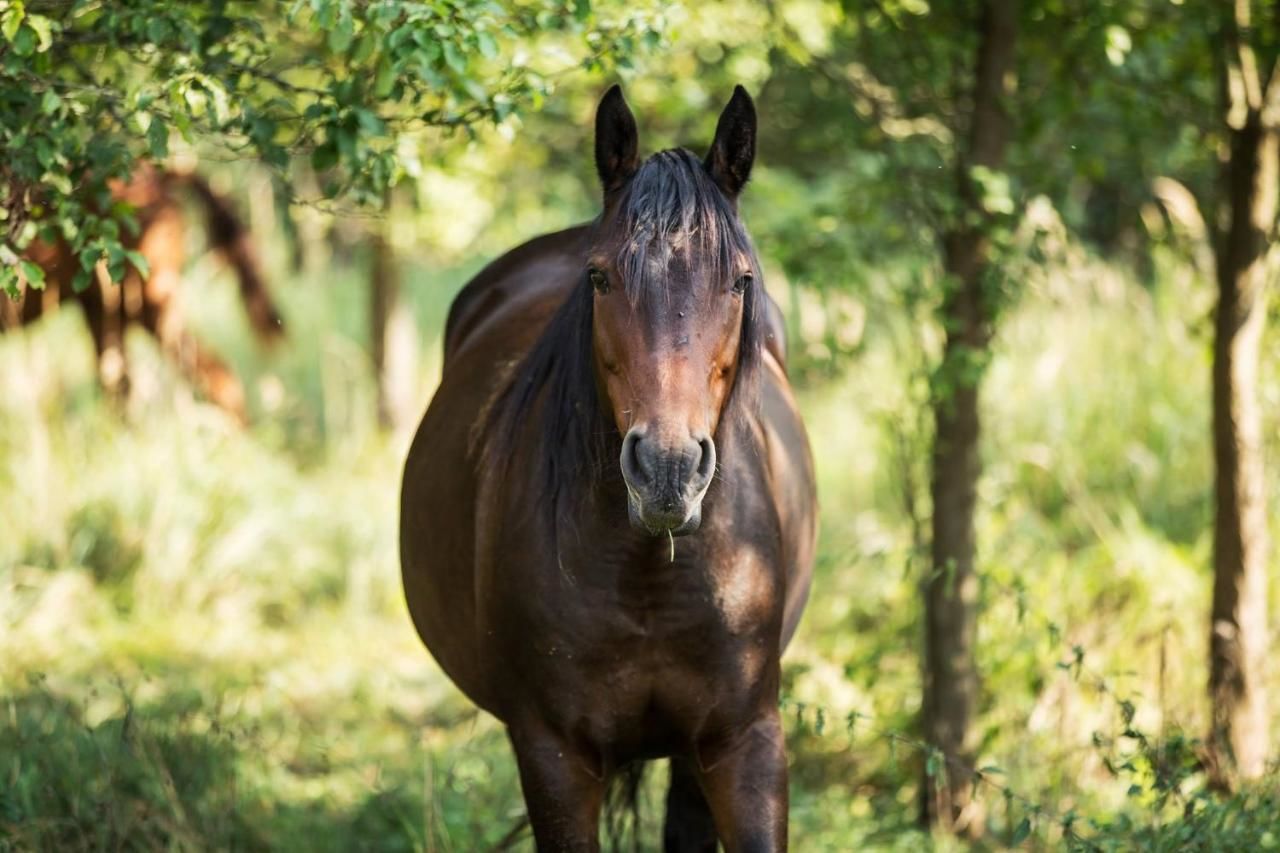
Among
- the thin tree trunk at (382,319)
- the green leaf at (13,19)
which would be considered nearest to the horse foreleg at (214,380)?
the thin tree trunk at (382,319)

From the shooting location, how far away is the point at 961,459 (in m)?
5.04

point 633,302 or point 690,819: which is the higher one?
point 633,302

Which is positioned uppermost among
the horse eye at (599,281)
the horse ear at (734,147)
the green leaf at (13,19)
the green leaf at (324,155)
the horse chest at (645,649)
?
the green leaf at (13,19)

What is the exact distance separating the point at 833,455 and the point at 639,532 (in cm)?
565

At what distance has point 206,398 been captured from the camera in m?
9.36

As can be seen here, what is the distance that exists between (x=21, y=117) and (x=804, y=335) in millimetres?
6952

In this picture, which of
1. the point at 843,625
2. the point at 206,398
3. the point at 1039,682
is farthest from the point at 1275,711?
the point at 206,398

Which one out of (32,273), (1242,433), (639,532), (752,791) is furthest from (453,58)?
(1242,433)

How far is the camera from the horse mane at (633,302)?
2742 millimetres

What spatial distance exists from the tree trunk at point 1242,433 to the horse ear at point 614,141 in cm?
265

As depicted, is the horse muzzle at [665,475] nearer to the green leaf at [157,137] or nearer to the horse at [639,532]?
the horse at [639,532]

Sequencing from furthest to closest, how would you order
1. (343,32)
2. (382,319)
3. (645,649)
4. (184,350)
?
(382,319), (184,350), (343,32), (645,649)

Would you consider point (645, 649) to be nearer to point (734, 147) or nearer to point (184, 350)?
point (734, 147)

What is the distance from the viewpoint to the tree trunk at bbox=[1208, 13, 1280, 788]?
4840 mm
